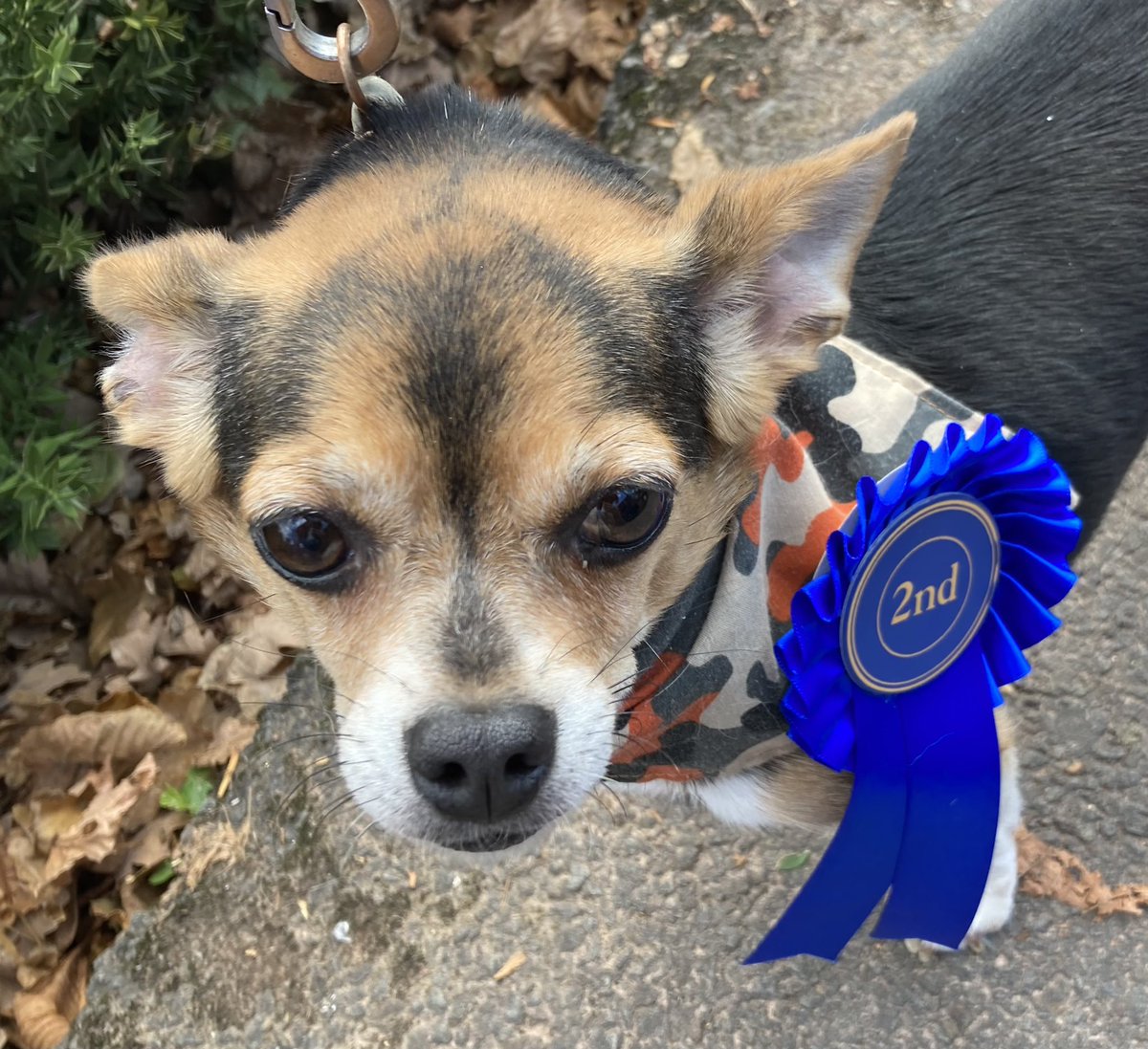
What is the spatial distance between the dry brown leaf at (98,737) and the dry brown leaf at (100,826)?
100 millimetres

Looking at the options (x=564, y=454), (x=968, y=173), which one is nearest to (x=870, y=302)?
(x=968, y=173)

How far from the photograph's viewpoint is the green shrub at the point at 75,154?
A: 2.97 m

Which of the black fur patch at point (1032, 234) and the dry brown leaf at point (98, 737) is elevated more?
the black fur patch at point (1032, 234)

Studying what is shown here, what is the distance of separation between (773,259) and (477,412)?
0.76 m

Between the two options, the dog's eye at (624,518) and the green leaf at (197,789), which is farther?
the green leaf at (197,789)

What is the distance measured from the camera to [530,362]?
6.06 ft

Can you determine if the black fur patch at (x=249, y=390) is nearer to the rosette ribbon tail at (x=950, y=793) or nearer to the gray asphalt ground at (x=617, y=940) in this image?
the gray asphalt ground at (x=617, y=940)

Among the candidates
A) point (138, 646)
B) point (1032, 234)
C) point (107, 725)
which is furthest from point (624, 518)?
point (138, 646)

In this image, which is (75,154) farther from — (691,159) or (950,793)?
(950,793)

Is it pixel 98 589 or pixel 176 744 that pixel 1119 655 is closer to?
pixel 176 744

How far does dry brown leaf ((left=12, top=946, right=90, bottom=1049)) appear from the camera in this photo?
116 inches

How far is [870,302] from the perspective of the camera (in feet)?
8.67

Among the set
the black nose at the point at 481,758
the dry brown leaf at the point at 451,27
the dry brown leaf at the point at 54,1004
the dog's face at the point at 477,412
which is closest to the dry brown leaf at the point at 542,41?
the dry brown leaf at the point at 451,27

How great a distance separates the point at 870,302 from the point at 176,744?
2.65 meters
